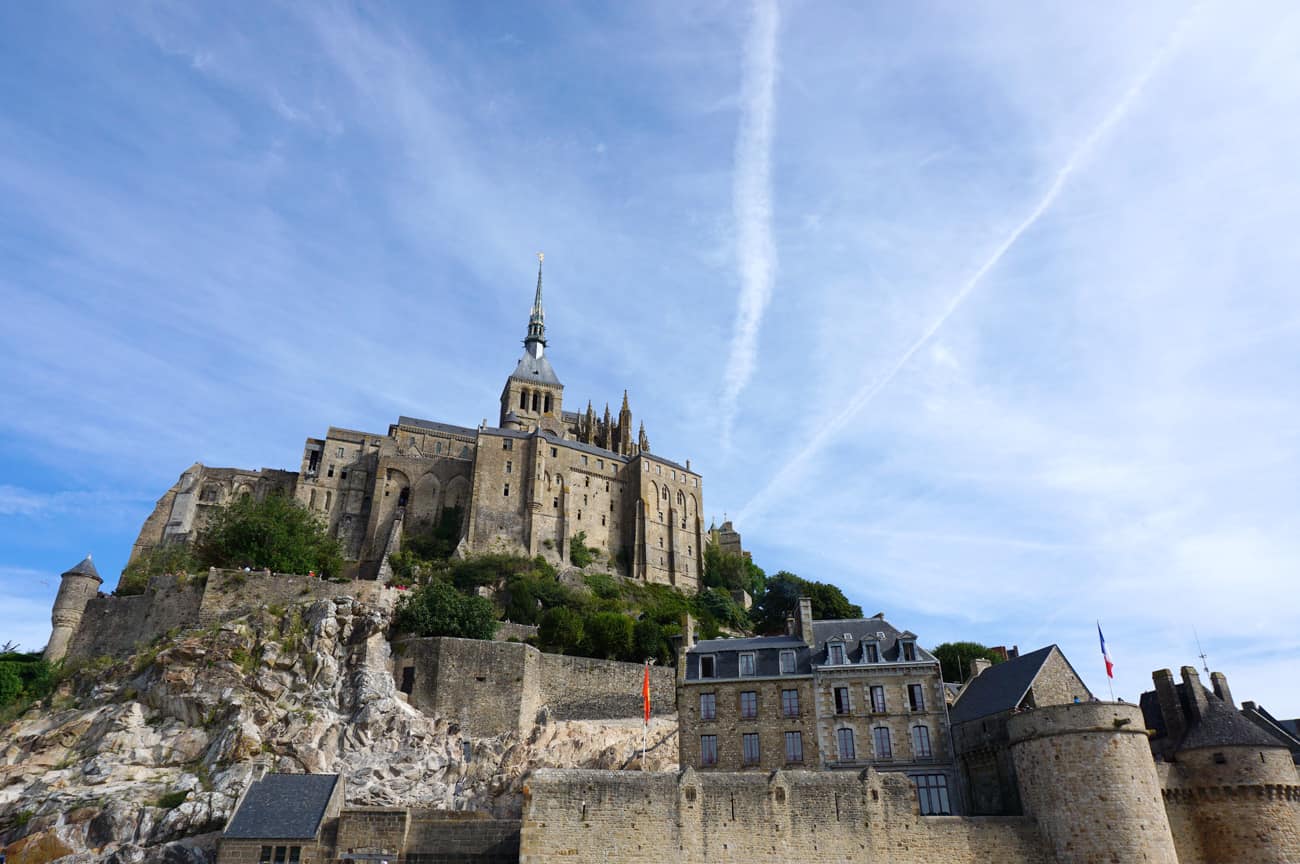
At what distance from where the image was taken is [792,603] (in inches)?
2603

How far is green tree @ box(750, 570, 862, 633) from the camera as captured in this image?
6372cm

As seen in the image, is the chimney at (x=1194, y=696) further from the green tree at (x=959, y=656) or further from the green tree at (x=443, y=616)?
the green tree at (x=443, y=616)

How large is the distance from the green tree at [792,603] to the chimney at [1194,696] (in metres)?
29.8

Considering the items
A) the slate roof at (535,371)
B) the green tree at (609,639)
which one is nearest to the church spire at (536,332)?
the slate roof at (535,371)

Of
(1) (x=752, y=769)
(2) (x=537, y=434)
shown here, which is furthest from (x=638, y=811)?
(2) (x=537, y=434)

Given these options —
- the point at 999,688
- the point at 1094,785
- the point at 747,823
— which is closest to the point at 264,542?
the point at 747,823

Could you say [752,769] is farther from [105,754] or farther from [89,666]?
[89,666]

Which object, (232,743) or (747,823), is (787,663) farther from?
(232,743)

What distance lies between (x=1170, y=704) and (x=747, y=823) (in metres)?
18.2

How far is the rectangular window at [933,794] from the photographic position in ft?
98.3

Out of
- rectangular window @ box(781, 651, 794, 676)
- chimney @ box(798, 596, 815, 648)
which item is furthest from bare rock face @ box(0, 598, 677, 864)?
chimney @ box(798, 596, 815, 648)

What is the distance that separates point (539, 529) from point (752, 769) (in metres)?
43.4

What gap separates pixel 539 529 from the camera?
73.0 m

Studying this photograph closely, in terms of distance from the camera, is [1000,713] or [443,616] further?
[443,616]
